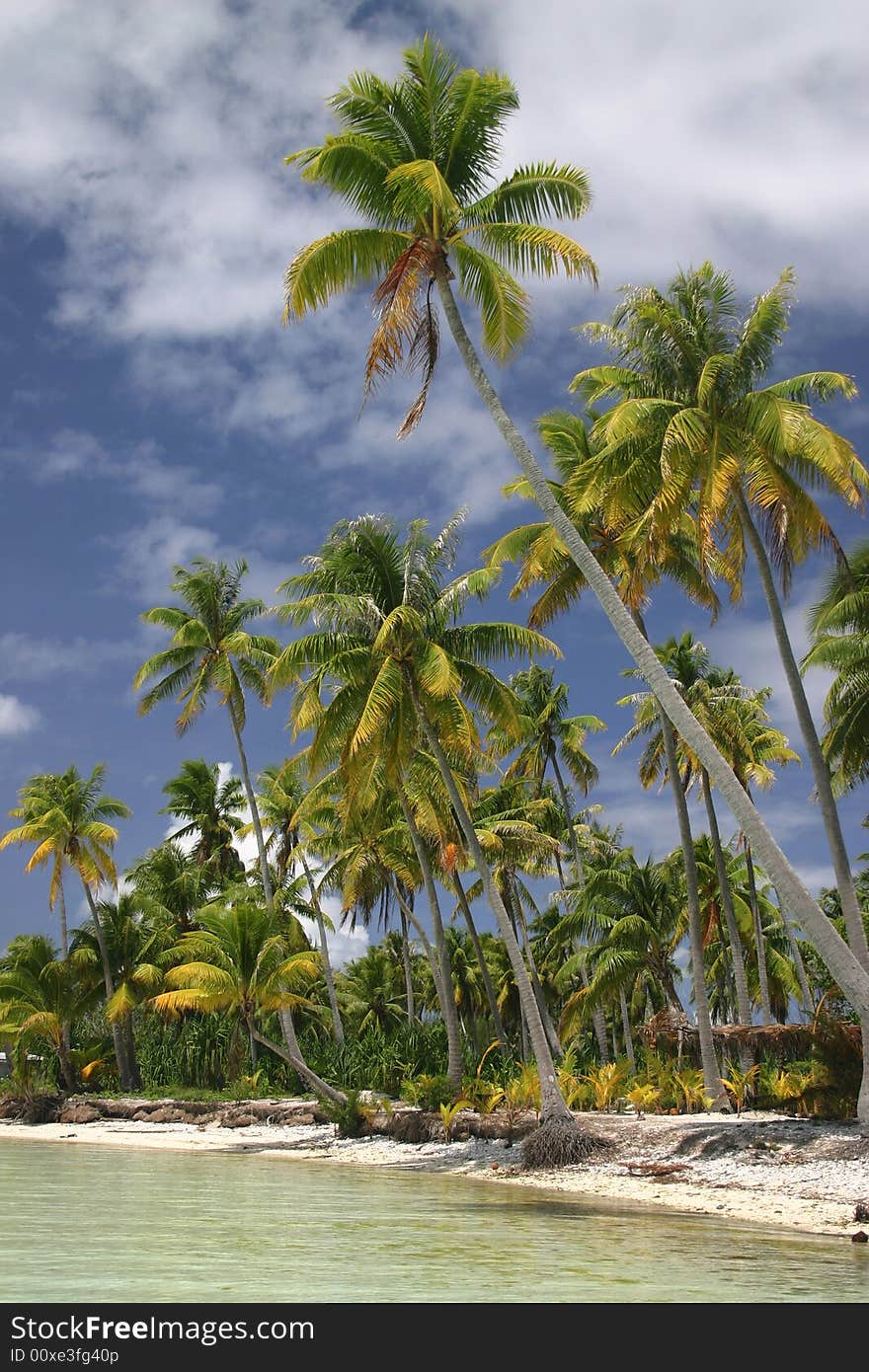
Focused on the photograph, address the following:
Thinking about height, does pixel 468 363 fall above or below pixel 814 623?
above

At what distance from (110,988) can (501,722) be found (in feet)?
69.3

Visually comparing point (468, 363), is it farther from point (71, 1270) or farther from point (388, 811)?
point (388, 811)

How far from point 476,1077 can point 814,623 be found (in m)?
11.5

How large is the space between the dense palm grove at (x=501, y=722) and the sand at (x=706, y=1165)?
1.00 m

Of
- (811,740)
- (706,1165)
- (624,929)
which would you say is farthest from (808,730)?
(624,929)

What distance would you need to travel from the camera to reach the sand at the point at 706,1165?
37.0 ft

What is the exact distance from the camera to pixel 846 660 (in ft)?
62.0

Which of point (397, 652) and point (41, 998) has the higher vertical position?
point (397, 652)

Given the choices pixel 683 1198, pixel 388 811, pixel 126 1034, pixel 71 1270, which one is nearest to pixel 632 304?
pixel 683 1198

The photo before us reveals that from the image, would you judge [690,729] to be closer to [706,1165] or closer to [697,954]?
[706,1165]

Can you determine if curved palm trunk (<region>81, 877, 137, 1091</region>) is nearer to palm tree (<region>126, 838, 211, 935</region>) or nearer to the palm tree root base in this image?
palm tree (<region>126, 838, 211, 935</region>)

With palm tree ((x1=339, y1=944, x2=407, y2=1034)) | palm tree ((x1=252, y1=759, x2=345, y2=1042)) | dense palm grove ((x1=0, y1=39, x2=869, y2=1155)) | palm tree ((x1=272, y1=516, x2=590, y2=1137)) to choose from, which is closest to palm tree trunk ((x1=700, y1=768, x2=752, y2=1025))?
dense palm grove ((x1=0, y1=39, x2=869, y2=1155))

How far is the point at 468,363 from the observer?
580 inches
